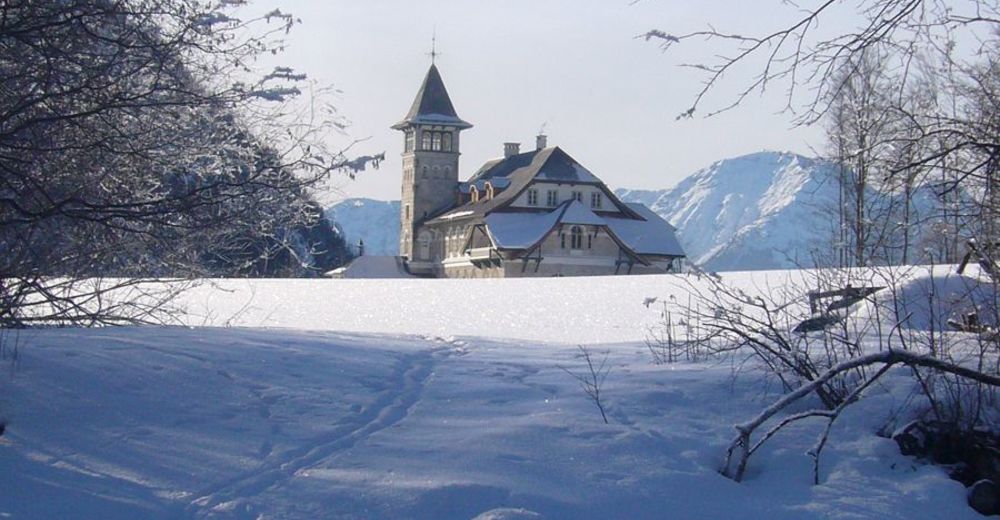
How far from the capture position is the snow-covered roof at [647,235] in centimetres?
6706

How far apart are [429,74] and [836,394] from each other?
7868cm

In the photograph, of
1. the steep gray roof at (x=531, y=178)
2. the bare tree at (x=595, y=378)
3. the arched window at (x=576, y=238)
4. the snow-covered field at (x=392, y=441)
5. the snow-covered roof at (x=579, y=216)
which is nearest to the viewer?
the snow-covered field at (x=392, y=441)

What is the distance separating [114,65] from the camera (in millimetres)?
8203

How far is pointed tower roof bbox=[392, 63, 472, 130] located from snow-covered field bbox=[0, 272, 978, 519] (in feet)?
249

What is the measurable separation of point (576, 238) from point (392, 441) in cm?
5741

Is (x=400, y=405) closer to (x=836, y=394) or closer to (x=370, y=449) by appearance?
(x=370, y=449)

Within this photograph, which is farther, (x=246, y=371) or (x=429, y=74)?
(x=429, y=74)

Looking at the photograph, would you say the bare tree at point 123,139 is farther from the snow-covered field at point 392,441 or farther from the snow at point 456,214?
the snow at point 456,214

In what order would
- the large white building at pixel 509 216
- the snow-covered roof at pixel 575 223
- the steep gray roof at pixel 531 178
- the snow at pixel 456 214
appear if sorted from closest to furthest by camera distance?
the snow-covered roof at pixel 575 223
the large white building at pixel 509 216
the steep gray roof at pixel 531 178
the snow at pixel 456 214

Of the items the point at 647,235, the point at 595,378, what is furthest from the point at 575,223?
the point at 595,378

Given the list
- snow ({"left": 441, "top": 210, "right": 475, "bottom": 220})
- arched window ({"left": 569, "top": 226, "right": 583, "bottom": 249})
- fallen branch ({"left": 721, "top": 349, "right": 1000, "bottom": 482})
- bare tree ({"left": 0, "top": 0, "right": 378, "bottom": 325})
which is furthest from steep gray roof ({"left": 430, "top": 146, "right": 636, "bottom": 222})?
fallen branch ({"left": 721, "top": 349, "right": 1000, "bottom": 482})

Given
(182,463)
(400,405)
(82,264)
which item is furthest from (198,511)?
(82,264)

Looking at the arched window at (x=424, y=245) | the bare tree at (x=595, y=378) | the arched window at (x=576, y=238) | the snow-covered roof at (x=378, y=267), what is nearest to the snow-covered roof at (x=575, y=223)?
the arched window at (x=576, y=238)

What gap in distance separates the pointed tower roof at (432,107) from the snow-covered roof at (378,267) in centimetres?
1181
